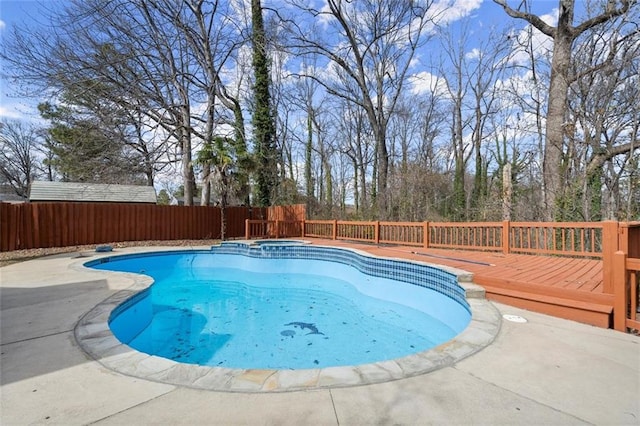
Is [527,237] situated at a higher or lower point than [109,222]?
lower

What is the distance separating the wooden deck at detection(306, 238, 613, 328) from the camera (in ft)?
10.1

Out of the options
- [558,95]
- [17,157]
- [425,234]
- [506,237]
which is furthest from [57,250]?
[17,157]

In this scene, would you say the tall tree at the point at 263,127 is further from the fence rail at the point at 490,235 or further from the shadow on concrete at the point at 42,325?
the shadow on concrete at the point at 42,325

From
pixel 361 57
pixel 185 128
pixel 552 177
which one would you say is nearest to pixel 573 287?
pixel 552 177

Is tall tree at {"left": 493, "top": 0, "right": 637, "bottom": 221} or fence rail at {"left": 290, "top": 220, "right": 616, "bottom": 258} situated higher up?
tall tree at {"left": 493, "top": 0, "right": 637, "bottom": 221}

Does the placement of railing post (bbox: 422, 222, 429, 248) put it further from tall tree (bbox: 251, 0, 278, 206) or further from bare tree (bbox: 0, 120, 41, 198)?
bare tree (bbox: 0, 120, 41, 198)

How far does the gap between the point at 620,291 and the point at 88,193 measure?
2160 centimetres

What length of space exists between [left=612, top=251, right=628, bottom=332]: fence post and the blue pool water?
1374mm

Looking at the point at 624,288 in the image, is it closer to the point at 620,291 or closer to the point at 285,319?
the point at 620,291

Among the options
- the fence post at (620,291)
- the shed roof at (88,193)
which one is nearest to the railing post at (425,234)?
the fence post at (620,291)

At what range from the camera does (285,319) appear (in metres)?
4.66

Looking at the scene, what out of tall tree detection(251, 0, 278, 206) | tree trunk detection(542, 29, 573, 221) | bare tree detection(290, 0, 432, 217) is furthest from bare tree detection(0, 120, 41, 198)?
tree trunk detection(542, 29, 573, 221)

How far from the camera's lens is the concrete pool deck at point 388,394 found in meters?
1.62

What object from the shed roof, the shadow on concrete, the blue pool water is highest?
the shed roof
